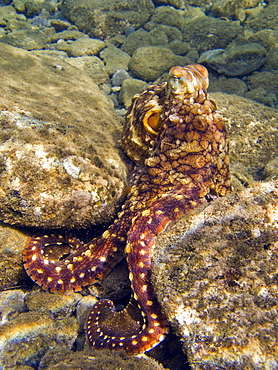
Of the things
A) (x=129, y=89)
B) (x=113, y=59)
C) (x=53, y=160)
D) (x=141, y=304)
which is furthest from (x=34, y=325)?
(x=113, y=59)

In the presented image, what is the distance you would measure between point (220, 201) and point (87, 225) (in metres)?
1.80

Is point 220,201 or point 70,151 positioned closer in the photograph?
point 220,201

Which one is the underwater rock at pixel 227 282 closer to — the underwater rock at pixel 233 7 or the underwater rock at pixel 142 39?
the underwater rock at pixel 142 39

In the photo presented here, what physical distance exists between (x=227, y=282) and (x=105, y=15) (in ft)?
35.6

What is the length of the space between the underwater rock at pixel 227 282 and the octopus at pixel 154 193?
45cm

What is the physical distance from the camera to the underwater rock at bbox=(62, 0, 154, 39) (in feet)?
31.5

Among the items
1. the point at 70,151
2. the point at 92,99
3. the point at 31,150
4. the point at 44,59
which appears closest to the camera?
the point at 31,150

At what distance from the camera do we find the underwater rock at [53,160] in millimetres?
2918

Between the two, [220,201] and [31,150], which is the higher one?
[220,201]

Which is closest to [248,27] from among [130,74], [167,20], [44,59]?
[167,20]

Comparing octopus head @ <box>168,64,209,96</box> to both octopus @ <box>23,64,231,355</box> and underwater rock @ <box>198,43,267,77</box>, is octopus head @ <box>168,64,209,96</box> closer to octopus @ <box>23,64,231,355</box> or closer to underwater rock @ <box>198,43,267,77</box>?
octopus @ <box>23,64,231,355</box>

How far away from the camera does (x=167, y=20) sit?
10.1 m

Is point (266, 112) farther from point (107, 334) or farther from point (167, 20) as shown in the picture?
point (167, 20)

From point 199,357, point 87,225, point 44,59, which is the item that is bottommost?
point 87,225
